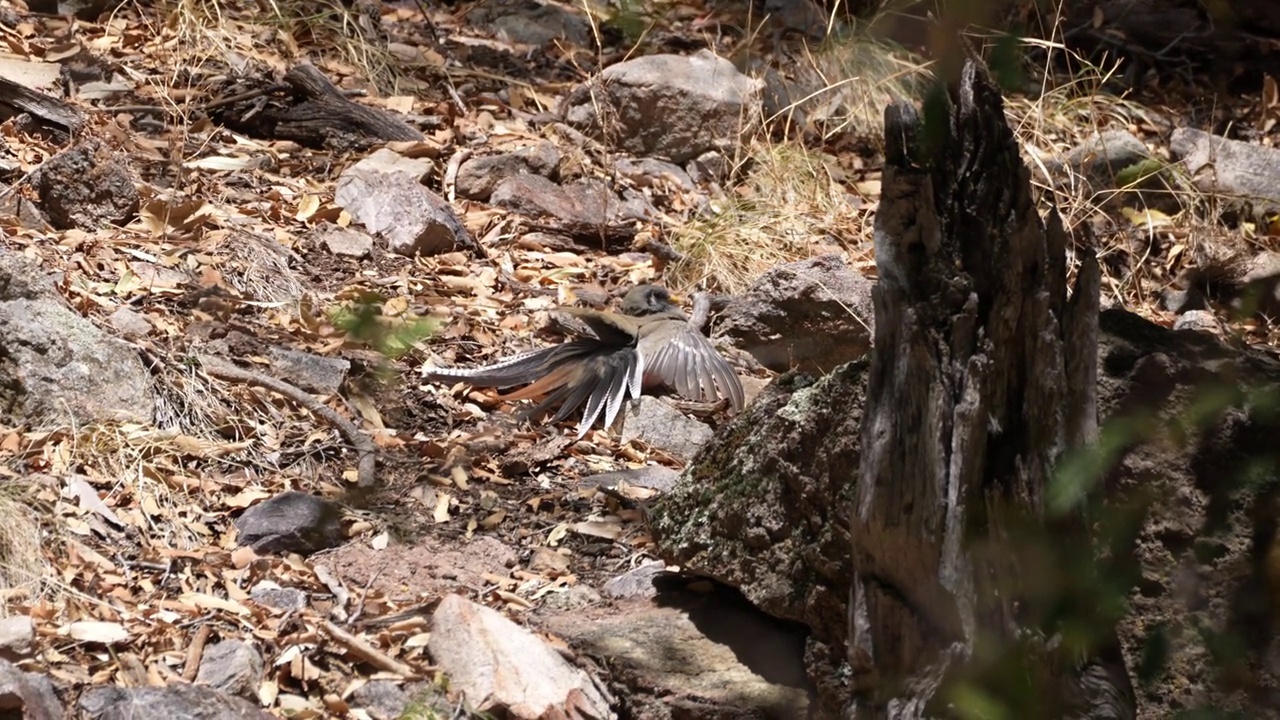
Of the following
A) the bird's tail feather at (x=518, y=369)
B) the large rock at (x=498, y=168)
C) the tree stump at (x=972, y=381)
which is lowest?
the bird's tail feather at (x=518, y=369)

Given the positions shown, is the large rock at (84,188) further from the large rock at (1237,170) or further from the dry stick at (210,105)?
the large rock at (1237,170)

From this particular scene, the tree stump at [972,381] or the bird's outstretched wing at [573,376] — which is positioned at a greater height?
the tree stump at [972,381]

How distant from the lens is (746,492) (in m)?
3.33

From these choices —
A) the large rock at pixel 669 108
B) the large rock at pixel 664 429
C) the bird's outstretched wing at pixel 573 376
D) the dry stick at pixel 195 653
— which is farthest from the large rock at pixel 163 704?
the large rock at pixel 669 108

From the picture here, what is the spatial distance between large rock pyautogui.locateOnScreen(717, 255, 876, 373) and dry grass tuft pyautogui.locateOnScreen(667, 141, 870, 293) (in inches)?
22.4

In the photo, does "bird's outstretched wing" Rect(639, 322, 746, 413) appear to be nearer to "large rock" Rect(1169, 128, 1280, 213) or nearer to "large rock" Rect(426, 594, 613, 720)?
"large rock" Rect(426, 594, 613, 720)

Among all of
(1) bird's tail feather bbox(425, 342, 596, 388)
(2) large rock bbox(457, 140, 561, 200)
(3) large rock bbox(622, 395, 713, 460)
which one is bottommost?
(3) large rock bbox(622, 395, 713, 460)

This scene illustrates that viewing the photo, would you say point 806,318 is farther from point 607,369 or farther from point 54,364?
point 54,364

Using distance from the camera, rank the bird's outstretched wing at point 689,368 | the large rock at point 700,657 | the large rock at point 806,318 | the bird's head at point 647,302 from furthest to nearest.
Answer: the bird's head at point 647,302 < the large rock at point 806,318 < the bird's outstretched wing at point 689,368 < the large rock at point 700,657

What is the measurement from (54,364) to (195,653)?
1154mm

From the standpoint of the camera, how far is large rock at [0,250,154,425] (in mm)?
3850

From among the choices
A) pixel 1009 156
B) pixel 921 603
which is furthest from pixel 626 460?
pixel 1009 156

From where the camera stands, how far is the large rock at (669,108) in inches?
283

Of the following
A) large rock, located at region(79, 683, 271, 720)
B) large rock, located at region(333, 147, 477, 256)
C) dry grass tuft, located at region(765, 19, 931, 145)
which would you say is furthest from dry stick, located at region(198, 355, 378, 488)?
dry grass tuft, located at region(765, 19, 931, 145)
